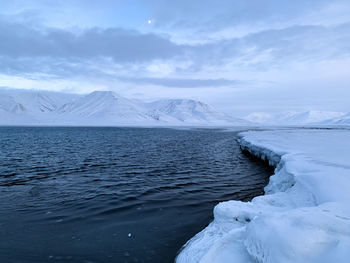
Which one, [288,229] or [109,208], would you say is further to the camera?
[109,208]

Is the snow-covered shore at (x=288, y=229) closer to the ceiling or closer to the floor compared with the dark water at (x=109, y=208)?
closer to the ceiling

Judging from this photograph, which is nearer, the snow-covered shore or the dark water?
the snow-covered shore

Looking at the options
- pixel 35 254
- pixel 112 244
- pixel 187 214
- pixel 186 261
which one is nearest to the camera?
pixel 186 261

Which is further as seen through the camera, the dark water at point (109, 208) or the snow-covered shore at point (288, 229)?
the dark water at point (109, 208)

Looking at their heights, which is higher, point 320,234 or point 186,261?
point 320,234

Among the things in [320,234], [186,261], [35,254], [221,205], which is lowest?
[35,254]

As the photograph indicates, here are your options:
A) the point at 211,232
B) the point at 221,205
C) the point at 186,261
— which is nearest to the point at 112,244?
the point at 186,261

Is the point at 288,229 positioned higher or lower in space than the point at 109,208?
higher

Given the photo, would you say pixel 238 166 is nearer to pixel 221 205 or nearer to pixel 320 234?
pixel 221 205

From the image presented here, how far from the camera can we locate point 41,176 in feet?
47.0

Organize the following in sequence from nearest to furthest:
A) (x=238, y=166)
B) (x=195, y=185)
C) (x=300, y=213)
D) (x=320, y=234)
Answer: (x=320, y=234), (x=300, y=213), (x=195, y=185), (x=238, y=166)

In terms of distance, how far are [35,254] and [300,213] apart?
6.93 metres

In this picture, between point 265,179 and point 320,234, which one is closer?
point 320,234

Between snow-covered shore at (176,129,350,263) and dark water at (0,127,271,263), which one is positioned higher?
snow-covered shore at (176,129,350,263)
